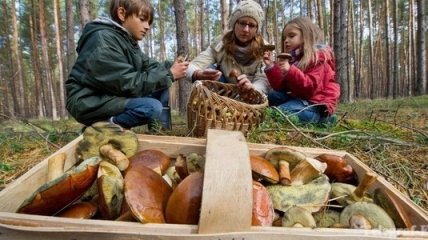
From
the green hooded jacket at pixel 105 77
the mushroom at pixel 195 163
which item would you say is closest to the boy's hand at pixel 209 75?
the green hooded jacket at pixel 105 77

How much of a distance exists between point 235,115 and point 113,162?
1.21 metres

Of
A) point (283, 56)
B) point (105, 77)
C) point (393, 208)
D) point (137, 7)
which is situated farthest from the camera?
point (283, 56)

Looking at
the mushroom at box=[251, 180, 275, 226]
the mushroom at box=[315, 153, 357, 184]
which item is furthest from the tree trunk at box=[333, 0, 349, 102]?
the mushroom at box=[251, 180, 275, 226]

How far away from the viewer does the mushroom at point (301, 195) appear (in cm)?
108

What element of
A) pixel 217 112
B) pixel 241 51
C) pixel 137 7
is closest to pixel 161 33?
pixel 241 51

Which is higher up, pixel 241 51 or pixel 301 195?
pixel 241 51

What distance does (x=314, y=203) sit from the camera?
1101 millimetres

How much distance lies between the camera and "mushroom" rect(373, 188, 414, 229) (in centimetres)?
99

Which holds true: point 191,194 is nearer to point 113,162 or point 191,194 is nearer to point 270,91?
point 113,162

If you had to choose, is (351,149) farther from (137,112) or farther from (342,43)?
(342,43)

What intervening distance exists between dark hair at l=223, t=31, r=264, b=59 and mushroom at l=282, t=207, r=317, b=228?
2.56 metres

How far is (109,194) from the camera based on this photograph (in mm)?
968

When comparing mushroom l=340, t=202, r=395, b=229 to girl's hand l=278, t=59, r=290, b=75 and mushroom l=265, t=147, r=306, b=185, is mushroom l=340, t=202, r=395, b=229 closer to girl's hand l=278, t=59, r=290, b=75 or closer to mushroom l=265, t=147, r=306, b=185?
mushroom l=265, t=147, r=306, b=185

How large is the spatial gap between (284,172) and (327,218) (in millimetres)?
205
